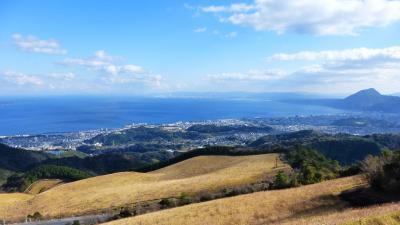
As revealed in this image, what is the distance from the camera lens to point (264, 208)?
3272cm

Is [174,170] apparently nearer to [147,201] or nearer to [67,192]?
[67,192]

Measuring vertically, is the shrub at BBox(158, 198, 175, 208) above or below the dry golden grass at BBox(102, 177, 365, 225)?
below

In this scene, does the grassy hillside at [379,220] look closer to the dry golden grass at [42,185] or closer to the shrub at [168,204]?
the shrub at [168,204]

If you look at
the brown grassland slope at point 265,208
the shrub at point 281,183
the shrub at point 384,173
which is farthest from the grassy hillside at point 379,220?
the shrub at point 281,183

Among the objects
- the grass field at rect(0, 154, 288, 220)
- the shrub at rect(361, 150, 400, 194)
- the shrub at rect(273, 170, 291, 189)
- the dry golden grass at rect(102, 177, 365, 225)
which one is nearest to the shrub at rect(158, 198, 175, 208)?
the grass field at rect(0, 154, 288, 220)

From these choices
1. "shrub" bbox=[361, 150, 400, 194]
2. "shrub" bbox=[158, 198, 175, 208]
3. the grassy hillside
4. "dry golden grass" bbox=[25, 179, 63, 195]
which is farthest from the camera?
"dry golden grass" bbox=[25, 179, 63, 195]

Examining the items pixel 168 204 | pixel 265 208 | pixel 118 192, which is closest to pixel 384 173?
pixel 265 208

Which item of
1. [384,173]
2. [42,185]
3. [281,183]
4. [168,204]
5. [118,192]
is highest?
[384,173]

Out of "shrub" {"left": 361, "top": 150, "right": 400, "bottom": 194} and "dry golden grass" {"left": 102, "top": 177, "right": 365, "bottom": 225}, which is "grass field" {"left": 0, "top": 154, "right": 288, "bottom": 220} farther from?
"shrub" {"left": 361, "top": 150, "right": 400, "bottom": 194}

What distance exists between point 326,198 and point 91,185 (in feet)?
188

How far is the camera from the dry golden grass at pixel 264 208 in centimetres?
2986

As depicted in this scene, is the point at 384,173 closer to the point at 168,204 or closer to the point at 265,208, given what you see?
the point at 265,208

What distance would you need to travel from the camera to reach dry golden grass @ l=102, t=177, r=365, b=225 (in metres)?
29.9

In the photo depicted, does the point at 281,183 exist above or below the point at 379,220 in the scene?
below
